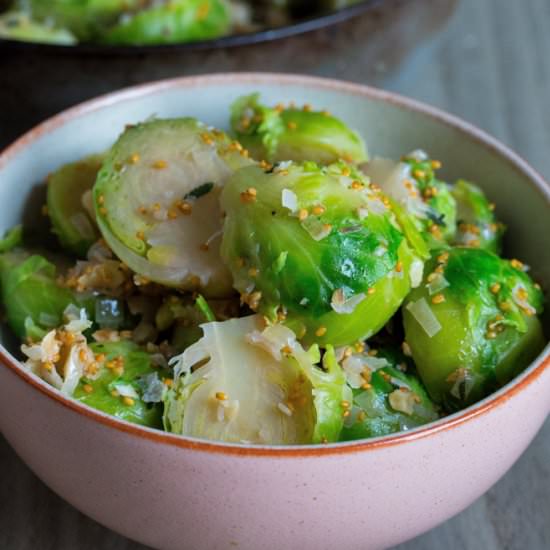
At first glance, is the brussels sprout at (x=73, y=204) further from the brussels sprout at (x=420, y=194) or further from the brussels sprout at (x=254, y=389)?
the brussels sprout at (x=420, y=194)

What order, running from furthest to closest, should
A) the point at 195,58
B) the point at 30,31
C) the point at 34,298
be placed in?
the point at 30,31 → the point at 195,58 → the point at 34,298

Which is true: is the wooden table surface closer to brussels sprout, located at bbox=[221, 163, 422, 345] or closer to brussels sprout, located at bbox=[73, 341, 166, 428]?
brussels sprout, located at bbox=[73, 341, 166, 428]

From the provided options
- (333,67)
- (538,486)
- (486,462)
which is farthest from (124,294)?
(333,67)

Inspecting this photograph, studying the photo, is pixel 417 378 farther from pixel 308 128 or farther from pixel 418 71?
pixel 418 71

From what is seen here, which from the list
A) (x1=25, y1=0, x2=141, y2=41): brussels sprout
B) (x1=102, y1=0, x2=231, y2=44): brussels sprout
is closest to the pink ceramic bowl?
(x1=102, y1=0, x2=231, y2=44): brussels sprout

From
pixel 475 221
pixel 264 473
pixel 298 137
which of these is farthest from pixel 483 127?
pixel 264 473

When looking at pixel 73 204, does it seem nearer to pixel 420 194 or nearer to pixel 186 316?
pixel 186 316
